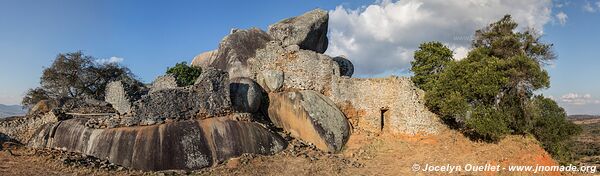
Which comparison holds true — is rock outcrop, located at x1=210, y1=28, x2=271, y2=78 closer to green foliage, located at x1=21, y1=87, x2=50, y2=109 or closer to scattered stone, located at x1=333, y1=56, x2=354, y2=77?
scattered stone, located at x1=333, y1=56, x2=354, y2=77

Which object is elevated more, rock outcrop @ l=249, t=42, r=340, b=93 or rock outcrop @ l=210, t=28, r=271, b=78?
rock outcrop @ l=210, t=28, r=271, b=78

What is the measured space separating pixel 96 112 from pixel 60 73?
14.2 metres

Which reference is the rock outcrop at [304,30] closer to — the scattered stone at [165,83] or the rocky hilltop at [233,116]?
the rocky hilltop at [233,116]

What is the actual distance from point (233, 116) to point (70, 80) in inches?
877

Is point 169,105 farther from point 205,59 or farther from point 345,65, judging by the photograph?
point 205,59

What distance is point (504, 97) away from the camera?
70.6 feet

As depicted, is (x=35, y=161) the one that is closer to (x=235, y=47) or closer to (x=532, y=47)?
(x=235, y=47)

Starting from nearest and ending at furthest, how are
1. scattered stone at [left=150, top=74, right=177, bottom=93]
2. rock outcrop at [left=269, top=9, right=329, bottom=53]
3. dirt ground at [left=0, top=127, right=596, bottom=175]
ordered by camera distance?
dirt ground at [left=0, top=127, right=596, bottom=175]
scattered stone at [left=150, top=74, right=177, bottom=93]
rock outcrop at [left=269, top=9, right=329, bottom=53]

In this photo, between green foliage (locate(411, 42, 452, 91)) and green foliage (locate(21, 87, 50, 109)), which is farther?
green foliage (locate(21, 87, 50, 109))

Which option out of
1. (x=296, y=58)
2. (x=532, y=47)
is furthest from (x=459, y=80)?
(x=296, y=58)

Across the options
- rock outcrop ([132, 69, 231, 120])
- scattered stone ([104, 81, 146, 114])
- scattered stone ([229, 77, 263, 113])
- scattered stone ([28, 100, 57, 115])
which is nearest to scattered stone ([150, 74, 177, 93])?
scattered stone ([104, 81, 146, 114])

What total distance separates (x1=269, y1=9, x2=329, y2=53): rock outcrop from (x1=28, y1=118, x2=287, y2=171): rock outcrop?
1221 cm

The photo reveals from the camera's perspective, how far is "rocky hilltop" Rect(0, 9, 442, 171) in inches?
725

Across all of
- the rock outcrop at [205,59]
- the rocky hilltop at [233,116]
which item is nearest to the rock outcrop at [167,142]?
the rocky hilltop at [233,116]
